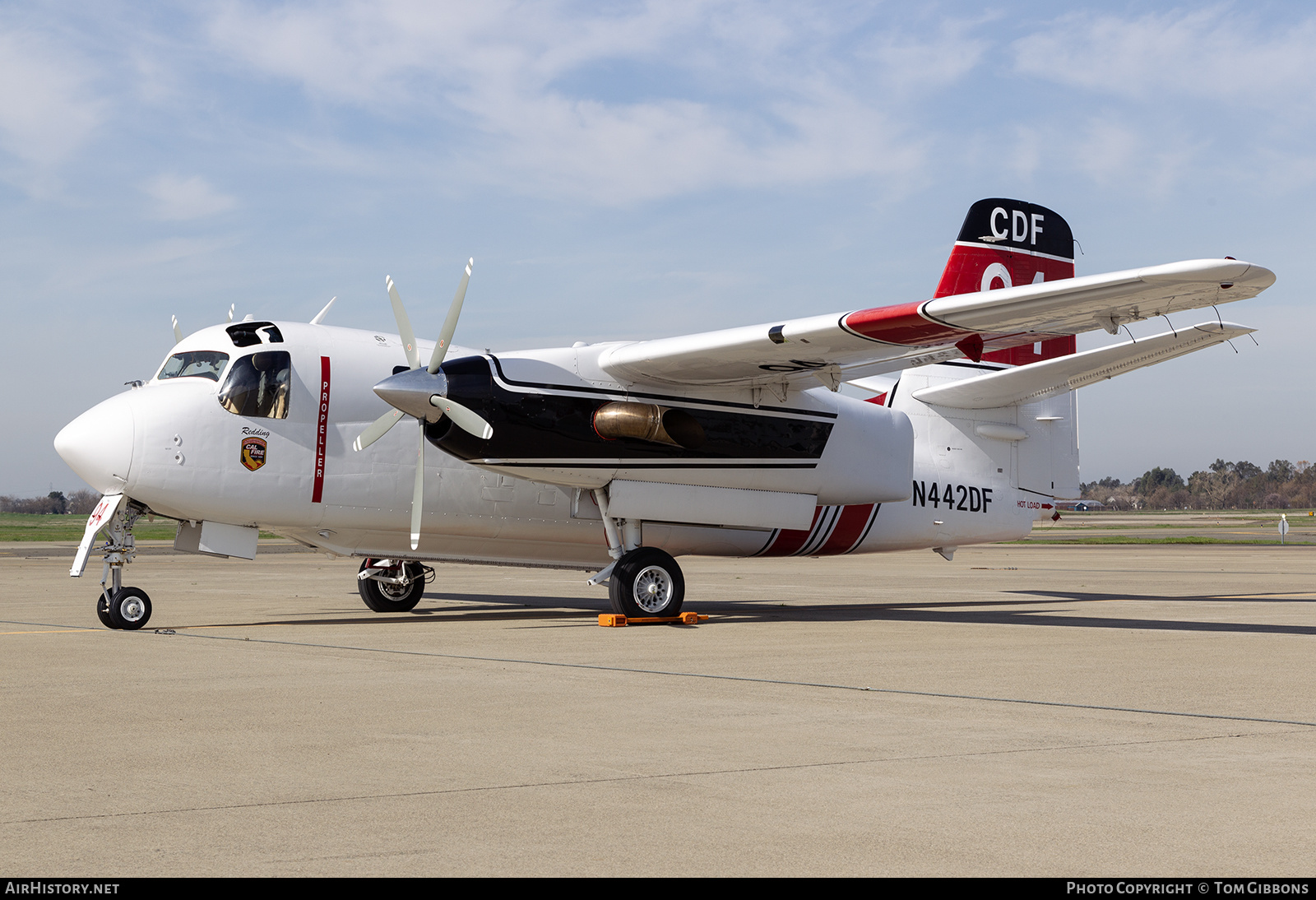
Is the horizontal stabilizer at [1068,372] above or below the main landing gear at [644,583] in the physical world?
above

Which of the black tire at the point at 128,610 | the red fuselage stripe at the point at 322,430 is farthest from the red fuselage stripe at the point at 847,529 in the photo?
the black tire at the point at 128,610

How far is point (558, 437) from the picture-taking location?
55.3 ft

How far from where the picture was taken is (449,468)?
1772 centimetres

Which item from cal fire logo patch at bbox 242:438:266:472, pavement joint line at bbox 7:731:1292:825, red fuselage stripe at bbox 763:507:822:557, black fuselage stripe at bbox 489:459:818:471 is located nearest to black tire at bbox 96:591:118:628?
cal fire logo patch at bbox 242:438:266:472

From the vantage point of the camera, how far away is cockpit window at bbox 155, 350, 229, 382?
53.2ft

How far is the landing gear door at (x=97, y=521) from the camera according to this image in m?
14.9

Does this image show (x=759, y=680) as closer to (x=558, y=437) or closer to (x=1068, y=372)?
(x=558, y=437)

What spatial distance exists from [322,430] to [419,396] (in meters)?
1.80

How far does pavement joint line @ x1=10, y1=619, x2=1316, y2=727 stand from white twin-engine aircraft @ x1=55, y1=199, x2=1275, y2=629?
248 cm

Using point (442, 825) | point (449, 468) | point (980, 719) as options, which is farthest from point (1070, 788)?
point (449, 468)

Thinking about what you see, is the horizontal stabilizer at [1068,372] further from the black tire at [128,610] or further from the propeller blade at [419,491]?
the black tire at [128,610]

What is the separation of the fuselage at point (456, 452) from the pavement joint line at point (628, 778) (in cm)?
1030

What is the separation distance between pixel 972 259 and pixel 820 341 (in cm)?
663

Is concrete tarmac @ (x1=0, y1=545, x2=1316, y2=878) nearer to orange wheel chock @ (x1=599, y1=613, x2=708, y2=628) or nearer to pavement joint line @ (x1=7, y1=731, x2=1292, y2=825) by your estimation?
pavement joint line @ (x1=7, y1=731, x2=1292, y2=825)
